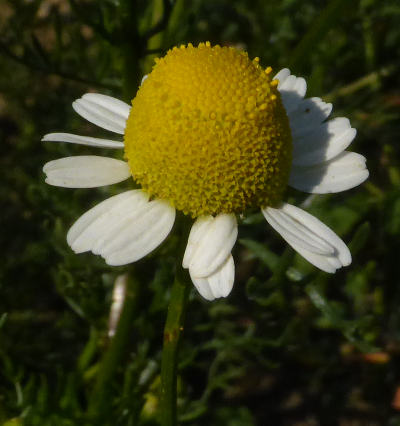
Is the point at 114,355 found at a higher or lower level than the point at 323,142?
lower

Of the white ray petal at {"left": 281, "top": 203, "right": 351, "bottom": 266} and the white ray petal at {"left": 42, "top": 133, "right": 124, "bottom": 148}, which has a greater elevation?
the white ray petal at {"left": 42, "top": 133, "right": 124, "bottom": 148}

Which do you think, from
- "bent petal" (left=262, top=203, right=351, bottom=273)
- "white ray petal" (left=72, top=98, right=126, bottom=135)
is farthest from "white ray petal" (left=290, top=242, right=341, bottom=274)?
"white ray petal" (left=72, top=98, right=126, bottom=135)

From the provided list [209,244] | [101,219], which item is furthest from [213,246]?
[101,219]

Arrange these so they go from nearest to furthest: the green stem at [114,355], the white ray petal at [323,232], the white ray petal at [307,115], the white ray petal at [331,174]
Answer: the white ray petal at [323,232] < the white ray petal at [331,174] < the white ray petal at [307,115] < the green stem at [114,355]

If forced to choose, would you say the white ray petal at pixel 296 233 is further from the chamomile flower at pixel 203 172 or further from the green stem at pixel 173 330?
the green stem at pixel 173 330

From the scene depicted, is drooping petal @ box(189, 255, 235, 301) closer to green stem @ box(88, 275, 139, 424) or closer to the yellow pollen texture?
the yellow pollen texture

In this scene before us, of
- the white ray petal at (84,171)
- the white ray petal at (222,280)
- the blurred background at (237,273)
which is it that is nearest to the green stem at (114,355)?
the blurred background at (237,273)

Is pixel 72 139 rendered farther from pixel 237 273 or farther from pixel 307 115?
pixel 237 273
